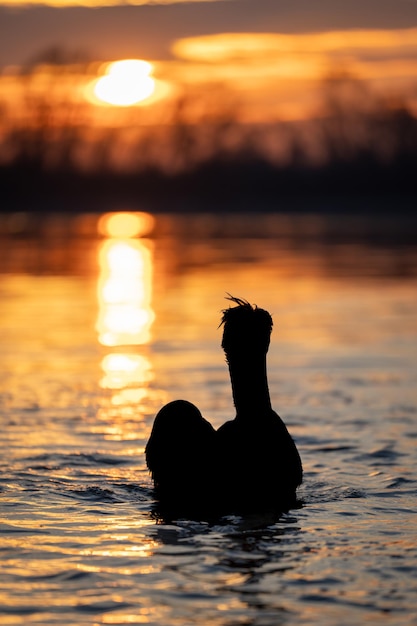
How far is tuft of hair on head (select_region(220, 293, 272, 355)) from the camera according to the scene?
8.31 meters

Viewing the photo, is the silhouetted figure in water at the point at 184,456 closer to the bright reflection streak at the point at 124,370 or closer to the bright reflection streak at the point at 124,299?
the bright reflection streak at the point at 124,370

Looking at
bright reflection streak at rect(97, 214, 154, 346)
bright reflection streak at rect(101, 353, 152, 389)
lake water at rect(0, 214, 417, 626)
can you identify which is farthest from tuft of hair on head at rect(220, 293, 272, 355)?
bright reflection streak at rect(97, 214, 154, 346)

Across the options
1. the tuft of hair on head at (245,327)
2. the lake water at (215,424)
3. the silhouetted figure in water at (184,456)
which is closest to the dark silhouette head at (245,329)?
the tuft of hair on head at (245,327)

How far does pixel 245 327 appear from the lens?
8.37m

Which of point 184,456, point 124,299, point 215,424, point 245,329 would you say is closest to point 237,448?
point 184,456

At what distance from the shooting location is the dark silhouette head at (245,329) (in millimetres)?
8312

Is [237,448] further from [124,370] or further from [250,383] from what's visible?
[124,370]

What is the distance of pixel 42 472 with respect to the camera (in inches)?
399

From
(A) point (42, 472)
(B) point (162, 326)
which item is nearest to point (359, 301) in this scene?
(B) point (162, 326)

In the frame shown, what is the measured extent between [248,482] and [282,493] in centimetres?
29

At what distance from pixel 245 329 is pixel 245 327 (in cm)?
2

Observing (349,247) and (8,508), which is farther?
(349,247)

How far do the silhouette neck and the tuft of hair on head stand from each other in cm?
7

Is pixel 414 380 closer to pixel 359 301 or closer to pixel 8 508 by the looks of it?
pixel 8 508
